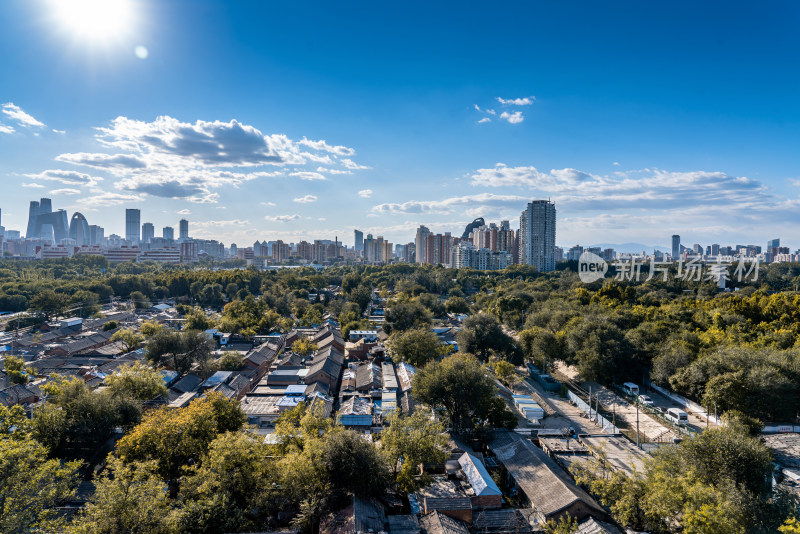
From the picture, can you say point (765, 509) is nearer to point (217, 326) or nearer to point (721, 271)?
point (217, 326)

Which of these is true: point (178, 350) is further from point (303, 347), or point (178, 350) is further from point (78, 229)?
point (78, 229)

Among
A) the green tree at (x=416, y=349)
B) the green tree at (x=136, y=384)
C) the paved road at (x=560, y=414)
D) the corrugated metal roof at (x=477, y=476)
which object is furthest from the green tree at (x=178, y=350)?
the paved road at (x=560, y=414)

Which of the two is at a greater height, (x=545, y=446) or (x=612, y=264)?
(x=612, y=264)

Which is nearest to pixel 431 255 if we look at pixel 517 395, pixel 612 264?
pixel 612 264

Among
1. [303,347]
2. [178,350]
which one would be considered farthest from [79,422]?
[303,347]

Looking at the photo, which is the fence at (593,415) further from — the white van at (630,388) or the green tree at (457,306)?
the green tree at (457,306)
